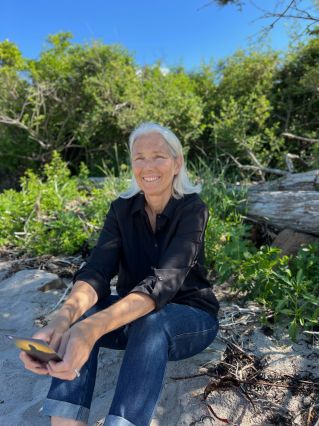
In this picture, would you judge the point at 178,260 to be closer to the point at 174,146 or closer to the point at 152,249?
the point at 152,249

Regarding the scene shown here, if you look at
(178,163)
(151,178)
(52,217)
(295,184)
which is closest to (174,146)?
(178,163)

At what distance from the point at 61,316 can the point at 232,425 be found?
95 centimetres

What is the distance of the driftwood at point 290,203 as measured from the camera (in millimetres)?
3369

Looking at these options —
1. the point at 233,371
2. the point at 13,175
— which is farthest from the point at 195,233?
the point at 13,175

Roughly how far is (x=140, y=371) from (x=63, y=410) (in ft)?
1.20

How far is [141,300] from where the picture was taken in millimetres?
1635

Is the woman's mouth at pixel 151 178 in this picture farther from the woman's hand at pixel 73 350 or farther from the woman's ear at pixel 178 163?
the woman's hand at pixel 73 350

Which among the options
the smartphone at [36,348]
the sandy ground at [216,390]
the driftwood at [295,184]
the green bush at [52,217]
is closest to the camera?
the smartphone at [36,348]

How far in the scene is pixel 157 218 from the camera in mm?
2078

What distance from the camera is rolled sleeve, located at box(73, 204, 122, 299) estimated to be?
6.38ft

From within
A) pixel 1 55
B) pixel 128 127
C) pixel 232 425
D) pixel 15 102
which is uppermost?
pixel 1 55

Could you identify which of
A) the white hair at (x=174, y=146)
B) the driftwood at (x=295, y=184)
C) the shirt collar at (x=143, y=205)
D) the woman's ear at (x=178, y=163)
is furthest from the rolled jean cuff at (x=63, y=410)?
the driftwood at (x=295, y=184)

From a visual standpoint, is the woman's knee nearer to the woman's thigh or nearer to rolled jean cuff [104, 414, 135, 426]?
the woman's thigh

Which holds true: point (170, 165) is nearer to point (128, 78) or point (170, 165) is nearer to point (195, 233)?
point (195, 233)
